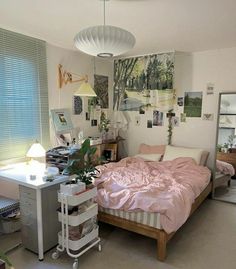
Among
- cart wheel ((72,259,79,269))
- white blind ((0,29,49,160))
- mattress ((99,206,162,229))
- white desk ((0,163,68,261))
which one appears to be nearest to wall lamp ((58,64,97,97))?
white blind ((0,29,49,160))

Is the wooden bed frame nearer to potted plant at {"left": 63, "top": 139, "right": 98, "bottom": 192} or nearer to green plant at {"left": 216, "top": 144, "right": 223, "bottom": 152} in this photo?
potted plant at {"left": 63, "top": 139, "right": 98, "bottom": 192}

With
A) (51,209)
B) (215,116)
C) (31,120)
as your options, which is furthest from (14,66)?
(215,116)

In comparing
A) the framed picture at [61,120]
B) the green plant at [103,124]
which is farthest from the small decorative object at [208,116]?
the framed picture at [61,120]

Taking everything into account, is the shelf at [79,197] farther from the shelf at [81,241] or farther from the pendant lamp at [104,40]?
the pendant lamp at [104,40]

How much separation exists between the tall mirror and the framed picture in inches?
93.8

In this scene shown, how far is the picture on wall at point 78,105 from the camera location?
152 inches

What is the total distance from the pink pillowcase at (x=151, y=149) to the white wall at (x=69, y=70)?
0.89m

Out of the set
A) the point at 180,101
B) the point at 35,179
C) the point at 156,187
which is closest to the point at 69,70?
the point at 180,101

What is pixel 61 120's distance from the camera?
11.7ft

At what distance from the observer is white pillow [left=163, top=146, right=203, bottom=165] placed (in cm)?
367

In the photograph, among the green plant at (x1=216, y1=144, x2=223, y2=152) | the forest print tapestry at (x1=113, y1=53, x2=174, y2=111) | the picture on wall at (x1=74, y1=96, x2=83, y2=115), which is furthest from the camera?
the forest print tapestry at (x1=113, y1=53, x2=174, y2=111)

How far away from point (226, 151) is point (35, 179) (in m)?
2.92

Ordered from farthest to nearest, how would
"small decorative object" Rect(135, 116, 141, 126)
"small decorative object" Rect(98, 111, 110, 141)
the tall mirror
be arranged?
"small decorative object" Rect(135, 116, 141, 126) → "small decorative object" Rect(98, 111, 110, 141) → the tall mirror

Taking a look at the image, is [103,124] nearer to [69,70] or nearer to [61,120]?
[61,120]
